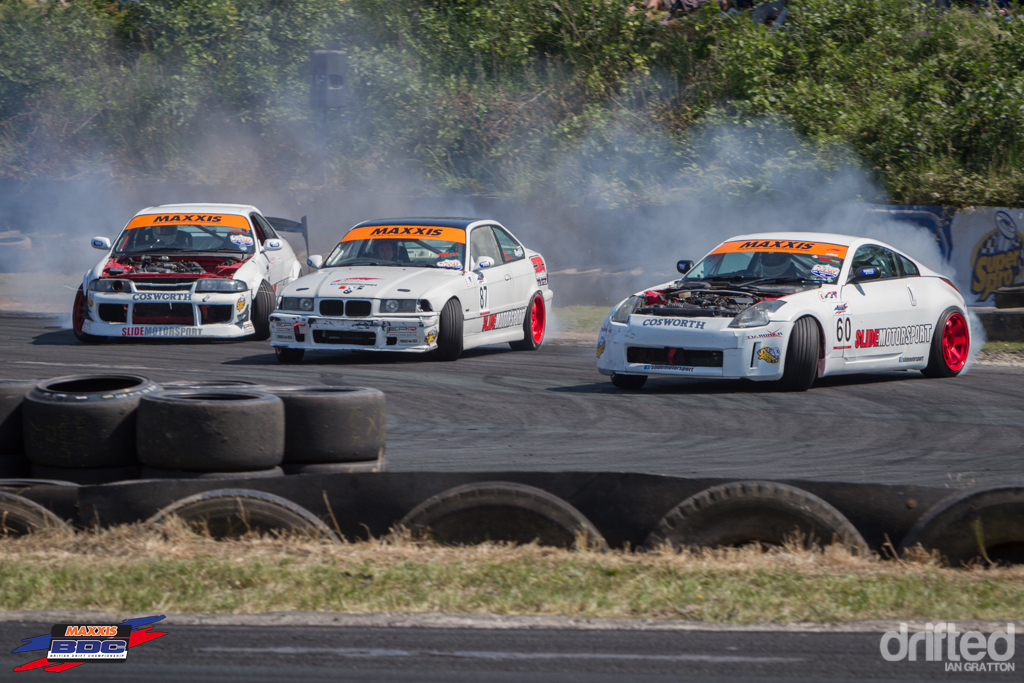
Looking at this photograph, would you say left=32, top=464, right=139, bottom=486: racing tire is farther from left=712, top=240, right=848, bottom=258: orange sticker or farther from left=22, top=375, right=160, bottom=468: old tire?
left=712, top=240, right=848, bottom=258: orange sticker

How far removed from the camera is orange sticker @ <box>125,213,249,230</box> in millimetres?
14016

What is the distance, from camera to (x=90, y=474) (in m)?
5.35

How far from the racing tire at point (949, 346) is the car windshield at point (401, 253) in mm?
4811

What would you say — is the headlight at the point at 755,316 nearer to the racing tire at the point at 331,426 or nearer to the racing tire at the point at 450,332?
the racing tire at the point at 450,332

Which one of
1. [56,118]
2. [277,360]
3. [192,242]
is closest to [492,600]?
[277,360]

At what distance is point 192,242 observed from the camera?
13859 mm

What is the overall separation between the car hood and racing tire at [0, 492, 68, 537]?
21.2ft

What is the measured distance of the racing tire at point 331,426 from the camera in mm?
5547

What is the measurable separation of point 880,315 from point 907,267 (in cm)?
106

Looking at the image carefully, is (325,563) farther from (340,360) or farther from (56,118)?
(56,118)

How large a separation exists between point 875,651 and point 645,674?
79 cm

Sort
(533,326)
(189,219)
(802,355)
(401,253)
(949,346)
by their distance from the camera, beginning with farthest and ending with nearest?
1. (189,219)
2. (533,326)
3. (401,253)
4. (949,346)
5. (802,355)

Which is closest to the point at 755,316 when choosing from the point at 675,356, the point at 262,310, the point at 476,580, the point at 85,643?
the point at 675,356

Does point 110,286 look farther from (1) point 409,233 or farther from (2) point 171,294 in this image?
(1) point 409,233
